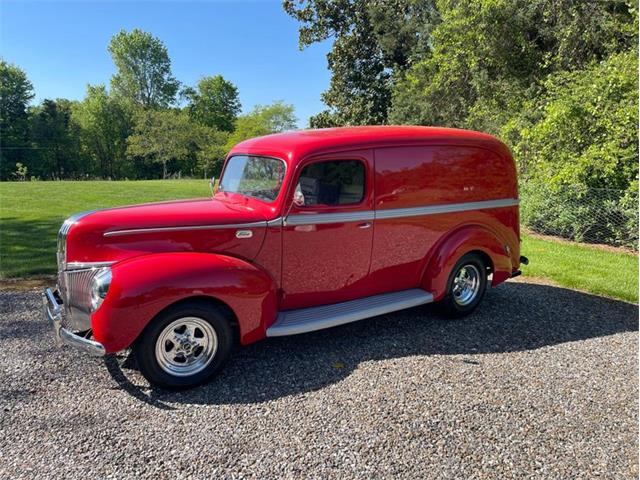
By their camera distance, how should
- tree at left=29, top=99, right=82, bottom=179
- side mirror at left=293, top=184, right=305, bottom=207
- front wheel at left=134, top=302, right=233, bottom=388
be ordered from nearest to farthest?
1. front wheel at left=134, top=302, right=233, bottom=388
2. side mirror at left=293, top=184, right=305, bottom=207
3. tree at left=29, top=99, right=82, bottom=179

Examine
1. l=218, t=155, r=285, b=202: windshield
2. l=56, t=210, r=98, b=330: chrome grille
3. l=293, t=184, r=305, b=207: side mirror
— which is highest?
l=218, t=155, r=285, b=202: windshield

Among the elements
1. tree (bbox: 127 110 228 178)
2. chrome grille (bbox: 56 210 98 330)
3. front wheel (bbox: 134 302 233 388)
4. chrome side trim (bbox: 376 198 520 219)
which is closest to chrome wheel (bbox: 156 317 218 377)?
front wheel (bbox: 134 302 233 388)

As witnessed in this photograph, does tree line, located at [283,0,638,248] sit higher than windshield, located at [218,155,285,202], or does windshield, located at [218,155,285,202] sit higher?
tree line, located at [283,0,638,248]

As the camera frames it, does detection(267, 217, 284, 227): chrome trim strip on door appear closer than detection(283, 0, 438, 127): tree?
Yes

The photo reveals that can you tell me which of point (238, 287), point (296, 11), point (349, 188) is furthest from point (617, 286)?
point (296, 11)

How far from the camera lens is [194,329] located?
3.41 m

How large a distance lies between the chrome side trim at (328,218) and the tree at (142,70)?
61298 millimetres

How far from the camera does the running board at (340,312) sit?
3.71 metres

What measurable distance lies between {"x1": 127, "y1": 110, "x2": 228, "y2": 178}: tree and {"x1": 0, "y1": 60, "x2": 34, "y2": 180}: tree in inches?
497

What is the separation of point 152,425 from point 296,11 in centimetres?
2151

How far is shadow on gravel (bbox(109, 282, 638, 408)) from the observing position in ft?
11.3

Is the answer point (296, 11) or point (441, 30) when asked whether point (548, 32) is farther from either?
point (296, 11)

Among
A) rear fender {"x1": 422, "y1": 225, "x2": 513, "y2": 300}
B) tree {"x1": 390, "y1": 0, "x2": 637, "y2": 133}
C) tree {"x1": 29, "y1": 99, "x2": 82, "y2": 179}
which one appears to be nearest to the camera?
rear fender {"x1": 422, "y1": 225, "x2": 513, "y2": 300}

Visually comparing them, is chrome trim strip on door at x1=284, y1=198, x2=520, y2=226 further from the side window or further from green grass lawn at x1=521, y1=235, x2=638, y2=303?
green grass lawn at x1=521, y1=235, x2=638, y2=303
